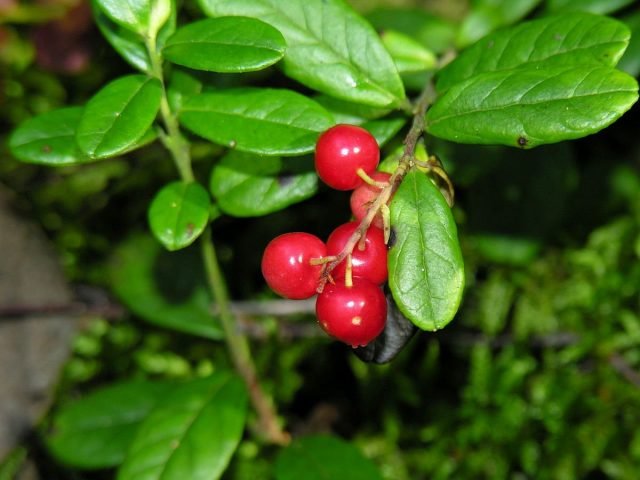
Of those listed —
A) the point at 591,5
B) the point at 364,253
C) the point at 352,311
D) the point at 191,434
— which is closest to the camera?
the point at 352,311

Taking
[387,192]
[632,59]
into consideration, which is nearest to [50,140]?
[387,192]

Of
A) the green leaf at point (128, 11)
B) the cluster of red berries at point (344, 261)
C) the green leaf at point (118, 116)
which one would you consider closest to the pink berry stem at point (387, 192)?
the cluster of red berries at point (344, 261)

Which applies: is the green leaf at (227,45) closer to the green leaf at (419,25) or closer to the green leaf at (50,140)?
the green leaf at (50,140)

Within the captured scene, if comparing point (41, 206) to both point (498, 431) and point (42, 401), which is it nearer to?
point (42, 401)

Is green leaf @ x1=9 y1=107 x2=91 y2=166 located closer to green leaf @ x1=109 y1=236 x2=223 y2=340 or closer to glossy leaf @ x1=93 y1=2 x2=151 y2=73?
glossy leaf @ x1=93 y1=2 x2=151 y2=73

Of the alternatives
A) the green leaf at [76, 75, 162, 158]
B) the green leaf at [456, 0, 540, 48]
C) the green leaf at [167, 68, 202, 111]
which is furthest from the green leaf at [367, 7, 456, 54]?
the green leaf at [76, 75, 162, 158]

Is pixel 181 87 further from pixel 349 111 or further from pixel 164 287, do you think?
pixel 164 287
